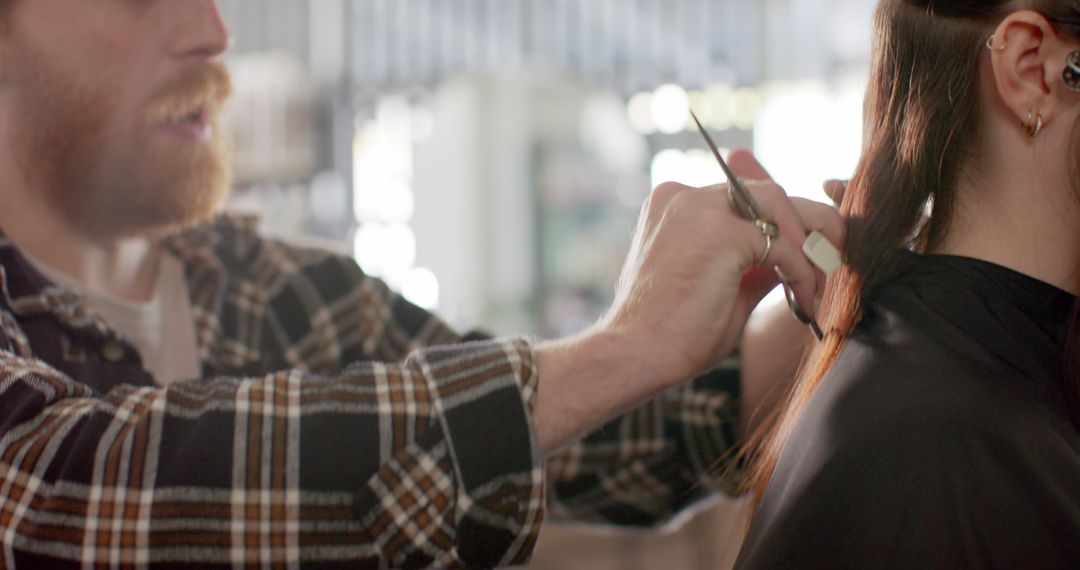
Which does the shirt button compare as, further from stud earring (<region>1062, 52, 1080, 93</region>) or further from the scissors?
stud earring (<region>1062, 52, 1080, 93</region>)

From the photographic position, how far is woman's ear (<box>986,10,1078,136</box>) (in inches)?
29.9

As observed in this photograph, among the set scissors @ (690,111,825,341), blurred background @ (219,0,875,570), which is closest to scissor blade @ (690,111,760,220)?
scissors @ (690,111,825,341)

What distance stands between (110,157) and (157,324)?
24cm

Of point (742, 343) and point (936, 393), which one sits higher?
point (936, 393)

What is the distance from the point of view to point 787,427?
0.88 meters

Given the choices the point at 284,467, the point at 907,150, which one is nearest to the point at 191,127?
the point at 284,467

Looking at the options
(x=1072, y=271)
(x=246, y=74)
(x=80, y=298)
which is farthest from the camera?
(x=246, y=74)

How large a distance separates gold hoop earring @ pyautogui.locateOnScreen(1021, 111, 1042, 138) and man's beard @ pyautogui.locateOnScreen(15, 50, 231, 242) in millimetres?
1021

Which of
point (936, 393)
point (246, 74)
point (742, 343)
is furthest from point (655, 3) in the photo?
point (936, 393)

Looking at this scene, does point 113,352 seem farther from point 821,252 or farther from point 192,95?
point 821,252

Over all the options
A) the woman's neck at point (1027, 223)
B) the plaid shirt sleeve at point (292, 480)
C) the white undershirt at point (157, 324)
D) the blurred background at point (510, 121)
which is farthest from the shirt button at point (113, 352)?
the blurred background at point (510, 121)

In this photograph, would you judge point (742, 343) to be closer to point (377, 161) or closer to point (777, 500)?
point (777, 500)

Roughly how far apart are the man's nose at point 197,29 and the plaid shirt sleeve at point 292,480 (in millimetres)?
606

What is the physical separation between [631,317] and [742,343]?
0.45 metres
